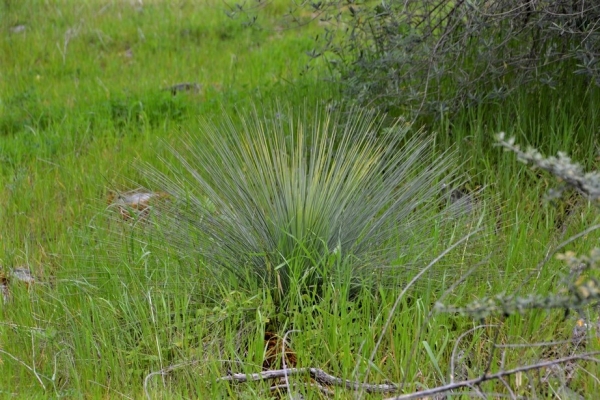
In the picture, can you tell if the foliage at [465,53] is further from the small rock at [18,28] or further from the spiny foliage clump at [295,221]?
the small rock at [18,28]

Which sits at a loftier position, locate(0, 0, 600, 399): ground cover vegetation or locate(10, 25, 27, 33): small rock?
locate(0, 0, 600, 399): ground cover vegetation

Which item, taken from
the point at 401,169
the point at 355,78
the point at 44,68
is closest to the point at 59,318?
the point at 401,169

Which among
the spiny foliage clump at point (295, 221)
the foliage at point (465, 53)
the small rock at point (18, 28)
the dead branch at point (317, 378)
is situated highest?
the foliage at point (465, 53)

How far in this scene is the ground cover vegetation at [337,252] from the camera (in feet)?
7.59

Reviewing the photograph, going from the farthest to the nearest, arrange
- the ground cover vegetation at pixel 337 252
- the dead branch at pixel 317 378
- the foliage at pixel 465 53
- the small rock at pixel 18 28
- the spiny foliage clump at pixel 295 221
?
1. the small rock at pixel 18 28
2. the foliage at pixel 465 53
3. the spiny foliage clump at pixel 295 221
4. the ground cover vegetation at pixel 337 252
5. the dead branch at pixel 317 378

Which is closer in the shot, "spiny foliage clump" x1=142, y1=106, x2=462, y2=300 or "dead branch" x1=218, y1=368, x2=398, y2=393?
"dead branch" x1=218, y1=368, x2=398, y2=393

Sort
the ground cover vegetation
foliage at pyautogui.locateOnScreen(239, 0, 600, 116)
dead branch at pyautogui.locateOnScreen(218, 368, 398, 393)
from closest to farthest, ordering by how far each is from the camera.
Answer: dead branch at pyautogui.locateOnScreen(218, 368, 398, 393)
the ground cover vegetation
foliage at pyautogui.locateOnScreen(239, 0, 600, 116)

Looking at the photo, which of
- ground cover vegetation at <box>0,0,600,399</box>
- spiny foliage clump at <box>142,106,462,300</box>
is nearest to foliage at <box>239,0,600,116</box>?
ground cover vegetation at <box>0,0,600,399</box>

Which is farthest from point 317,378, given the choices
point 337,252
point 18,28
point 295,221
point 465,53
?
point 18,28

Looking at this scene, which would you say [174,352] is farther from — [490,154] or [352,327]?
[490,154]

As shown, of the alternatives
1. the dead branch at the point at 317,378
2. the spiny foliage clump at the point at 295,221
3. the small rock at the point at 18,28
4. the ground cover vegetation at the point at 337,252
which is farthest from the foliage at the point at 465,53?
the small rock at the point at 18,28

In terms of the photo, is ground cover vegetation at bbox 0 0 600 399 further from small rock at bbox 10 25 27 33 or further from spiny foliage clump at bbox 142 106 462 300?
small rock at bbox 10 25 27 33

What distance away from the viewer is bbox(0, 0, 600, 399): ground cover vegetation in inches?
91.0

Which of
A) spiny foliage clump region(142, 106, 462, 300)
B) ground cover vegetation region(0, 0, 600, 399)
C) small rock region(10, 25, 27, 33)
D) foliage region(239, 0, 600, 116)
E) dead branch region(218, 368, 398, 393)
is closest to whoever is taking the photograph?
dead branch region(218, 368, 398, 393)
